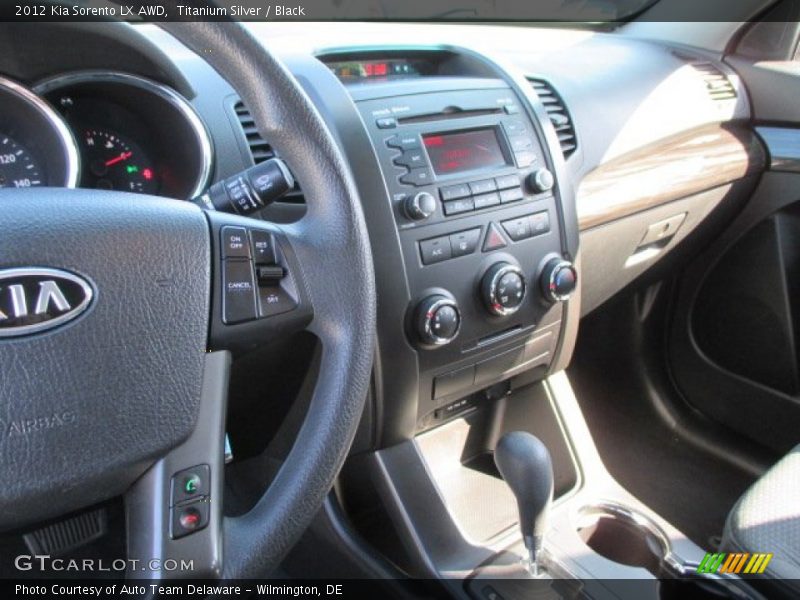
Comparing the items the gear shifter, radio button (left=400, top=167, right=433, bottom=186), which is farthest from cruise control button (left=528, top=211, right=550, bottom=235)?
Answer: the gear shifter

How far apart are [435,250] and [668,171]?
2.60 ft

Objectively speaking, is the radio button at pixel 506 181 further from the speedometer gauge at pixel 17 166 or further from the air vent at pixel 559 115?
the speedometer gauge at pixel 17 166

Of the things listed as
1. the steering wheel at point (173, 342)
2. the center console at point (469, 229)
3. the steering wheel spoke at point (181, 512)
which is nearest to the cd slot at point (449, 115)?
the center console at point (469, 229)

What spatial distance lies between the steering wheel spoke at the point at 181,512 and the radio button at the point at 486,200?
0.69 metres

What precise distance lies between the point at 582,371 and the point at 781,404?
0.52 m

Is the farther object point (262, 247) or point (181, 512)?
point (262, 247)

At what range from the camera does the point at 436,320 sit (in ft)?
3.97

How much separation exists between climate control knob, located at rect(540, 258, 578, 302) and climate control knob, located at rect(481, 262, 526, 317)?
3.0 inches

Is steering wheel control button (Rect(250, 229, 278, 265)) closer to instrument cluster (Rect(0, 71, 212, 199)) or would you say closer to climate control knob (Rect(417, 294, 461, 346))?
instrument cluster (Rect(0, 71, 212, 199))

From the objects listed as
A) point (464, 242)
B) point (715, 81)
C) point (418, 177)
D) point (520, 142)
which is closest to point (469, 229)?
point (464, 242)

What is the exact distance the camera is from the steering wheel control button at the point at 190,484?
2.37 feet

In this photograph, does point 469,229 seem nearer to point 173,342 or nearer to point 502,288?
point 502,288

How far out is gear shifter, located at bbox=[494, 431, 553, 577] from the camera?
1206 millimetres

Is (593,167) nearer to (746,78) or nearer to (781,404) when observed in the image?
(746,78)
